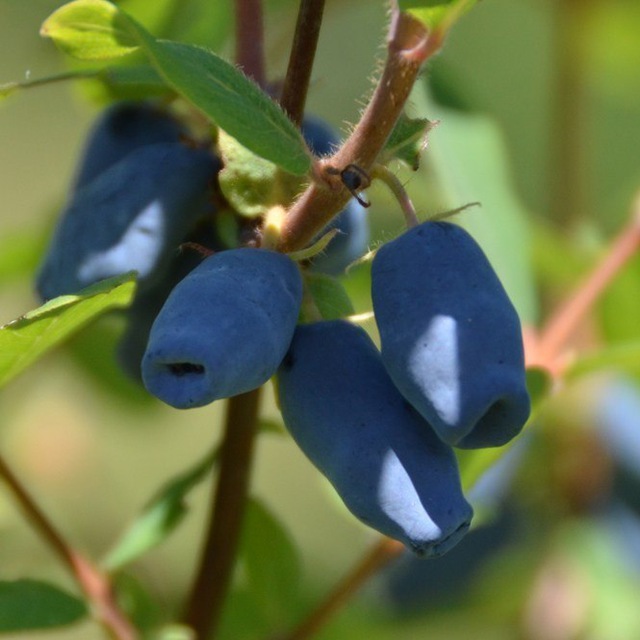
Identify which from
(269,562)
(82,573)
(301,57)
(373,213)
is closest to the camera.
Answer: (301,57)

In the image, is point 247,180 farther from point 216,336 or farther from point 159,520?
point 159,520

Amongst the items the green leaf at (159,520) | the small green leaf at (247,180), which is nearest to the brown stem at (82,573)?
the green leaf at (159,520)

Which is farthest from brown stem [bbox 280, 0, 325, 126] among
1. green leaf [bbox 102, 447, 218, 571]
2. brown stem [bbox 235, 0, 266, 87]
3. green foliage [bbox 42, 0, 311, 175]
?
green leaf [bbox 102, 447, 218, 571]

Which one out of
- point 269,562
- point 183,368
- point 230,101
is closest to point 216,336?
point 183,368

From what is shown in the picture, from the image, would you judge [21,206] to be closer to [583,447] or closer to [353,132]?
[583,447]

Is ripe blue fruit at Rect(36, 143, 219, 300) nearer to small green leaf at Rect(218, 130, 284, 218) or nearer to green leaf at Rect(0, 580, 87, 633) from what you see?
small green leaf at Rect(218, 130, 284, 218)

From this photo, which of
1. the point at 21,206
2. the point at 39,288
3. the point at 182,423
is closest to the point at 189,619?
the point at 39,288

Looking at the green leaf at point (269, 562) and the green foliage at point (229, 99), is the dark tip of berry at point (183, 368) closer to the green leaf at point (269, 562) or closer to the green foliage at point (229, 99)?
the green foliage at point (229, 99)
